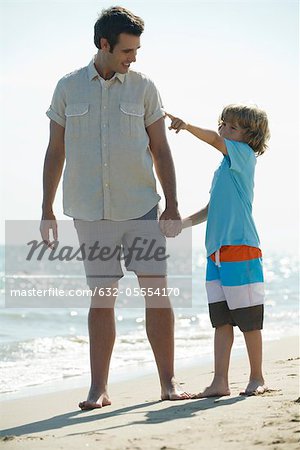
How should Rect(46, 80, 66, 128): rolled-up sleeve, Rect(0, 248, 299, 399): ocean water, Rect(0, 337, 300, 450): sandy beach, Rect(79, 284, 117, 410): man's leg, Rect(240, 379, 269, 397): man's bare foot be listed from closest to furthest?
1. Rect(0, 337, 300, 450): sandy beach
2. Rect(240, 379, 269, 397): man's bare foot
3. Rect(79, 284, 117, 410): man's leg
4. Rect(46, 80, 66, 128): rolled-up sleeve
5. Rect(0, 248, 299, 399): ocean water

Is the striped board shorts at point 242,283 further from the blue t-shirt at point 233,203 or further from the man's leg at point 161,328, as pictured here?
the man's leg at point 161,328

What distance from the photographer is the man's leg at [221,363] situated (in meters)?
4.28

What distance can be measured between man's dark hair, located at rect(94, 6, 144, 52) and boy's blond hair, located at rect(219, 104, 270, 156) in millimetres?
622

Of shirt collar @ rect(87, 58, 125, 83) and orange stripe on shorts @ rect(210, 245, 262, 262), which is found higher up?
shirt collar @ rect(87, 58, 125, 83)

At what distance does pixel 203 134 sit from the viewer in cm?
421

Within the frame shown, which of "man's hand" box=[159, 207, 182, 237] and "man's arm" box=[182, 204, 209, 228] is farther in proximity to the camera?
"man's arm" box=[182, 204, 209, 228]

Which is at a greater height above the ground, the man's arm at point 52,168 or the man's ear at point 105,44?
the man's ear at point 105,44

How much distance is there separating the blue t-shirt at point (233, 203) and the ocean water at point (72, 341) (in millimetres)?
2255

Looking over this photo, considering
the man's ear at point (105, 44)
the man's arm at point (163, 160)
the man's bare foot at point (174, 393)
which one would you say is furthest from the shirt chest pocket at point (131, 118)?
the man's bare foot at point (174, 393)

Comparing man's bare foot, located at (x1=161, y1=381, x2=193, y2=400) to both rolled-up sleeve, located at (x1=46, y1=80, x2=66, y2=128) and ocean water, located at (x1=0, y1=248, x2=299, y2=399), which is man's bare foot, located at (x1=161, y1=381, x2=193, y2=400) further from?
ocean water, located at (x1=0, y1=248, x2=299, y2=399)

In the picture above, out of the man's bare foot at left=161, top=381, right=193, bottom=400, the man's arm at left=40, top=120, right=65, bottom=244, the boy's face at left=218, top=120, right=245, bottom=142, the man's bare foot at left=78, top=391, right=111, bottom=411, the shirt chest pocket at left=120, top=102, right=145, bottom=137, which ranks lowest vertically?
the man's bare foot at left=78, top=391, right=111, bottom=411

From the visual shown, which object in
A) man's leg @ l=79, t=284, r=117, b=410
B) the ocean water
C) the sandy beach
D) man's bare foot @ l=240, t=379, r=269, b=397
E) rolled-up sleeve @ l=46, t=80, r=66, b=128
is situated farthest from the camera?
the ocean water

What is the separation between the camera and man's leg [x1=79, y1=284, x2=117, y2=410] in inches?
170

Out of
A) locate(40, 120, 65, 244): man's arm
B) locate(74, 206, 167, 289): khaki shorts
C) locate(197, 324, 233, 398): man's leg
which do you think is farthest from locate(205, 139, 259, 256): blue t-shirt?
locate(40, 120, 65, 244): man's arm
